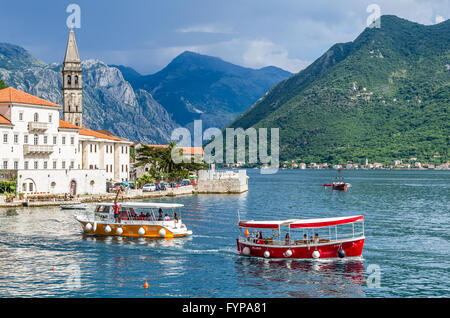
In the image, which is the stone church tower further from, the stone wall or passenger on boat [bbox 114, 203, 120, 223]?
passenger on boat [bbox 114, 203, 120, 223]

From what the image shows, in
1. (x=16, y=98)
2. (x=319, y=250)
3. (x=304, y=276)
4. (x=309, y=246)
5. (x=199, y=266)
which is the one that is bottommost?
(x=304, y=276)

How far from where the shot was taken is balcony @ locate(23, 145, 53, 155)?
79.1 metres

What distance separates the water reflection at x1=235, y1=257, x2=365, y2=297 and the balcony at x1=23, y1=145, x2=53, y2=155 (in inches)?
1973

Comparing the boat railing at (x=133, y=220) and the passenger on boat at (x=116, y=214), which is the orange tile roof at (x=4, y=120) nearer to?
the boat railing at (x=133, y=220)

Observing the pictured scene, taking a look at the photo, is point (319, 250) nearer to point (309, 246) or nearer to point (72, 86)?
point (309, 246)

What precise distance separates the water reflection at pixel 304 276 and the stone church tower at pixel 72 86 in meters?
83.5

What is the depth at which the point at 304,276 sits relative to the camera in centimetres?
3441

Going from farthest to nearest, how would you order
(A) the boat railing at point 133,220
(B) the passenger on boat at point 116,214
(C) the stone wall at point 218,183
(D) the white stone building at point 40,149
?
(C) the stone wall at point 218,183 → (D) the white stone building at point 40,149 → (B) the passenger on boat at point 116,214 → (A) the boat railing at point 133,220

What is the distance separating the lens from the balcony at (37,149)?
7906cm

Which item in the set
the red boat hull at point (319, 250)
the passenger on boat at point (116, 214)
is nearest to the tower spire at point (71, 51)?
the passenger on boat at point (116, 214)

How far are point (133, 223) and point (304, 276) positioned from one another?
798 inches

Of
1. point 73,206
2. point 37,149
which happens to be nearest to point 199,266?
point 73,206

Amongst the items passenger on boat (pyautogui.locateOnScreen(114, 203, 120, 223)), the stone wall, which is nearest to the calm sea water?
passenger on boat (pyautogui.locateOnScreen(114, 203, 120, 223))
